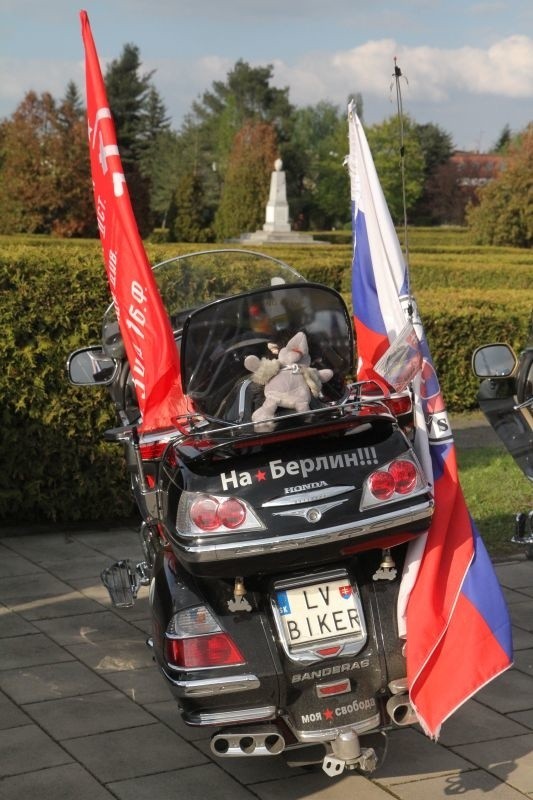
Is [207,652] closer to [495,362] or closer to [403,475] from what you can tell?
[403,475]

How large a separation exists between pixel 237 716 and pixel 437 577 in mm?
874

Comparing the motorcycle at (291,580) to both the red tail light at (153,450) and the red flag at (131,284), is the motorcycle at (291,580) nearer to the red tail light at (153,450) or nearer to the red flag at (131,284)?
the red tail light at (153,450)

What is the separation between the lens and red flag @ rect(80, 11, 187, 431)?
4.70 m

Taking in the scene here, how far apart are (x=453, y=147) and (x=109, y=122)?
349 ft

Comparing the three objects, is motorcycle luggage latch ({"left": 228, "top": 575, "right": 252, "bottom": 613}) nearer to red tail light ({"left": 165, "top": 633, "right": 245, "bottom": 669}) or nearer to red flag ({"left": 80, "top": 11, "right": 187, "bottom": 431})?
red tail light ({"left": 165, "top": 633, "right": 245, "bottom": 669})

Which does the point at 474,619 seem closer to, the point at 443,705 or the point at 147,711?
the point at 443,705

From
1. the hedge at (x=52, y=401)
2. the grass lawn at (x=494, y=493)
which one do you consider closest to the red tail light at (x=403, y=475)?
the grass lawn at (x=494, y=493)

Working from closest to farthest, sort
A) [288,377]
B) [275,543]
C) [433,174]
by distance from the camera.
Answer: [275,543] < [288,377] < [433,174]

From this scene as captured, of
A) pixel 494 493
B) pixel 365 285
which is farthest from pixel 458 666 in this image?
pixel 494 493

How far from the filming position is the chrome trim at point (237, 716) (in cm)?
397

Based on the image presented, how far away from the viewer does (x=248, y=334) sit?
15.8ft

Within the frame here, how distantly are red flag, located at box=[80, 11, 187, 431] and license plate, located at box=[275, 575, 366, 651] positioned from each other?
87 cm

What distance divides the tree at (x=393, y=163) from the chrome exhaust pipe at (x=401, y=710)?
7789 cm

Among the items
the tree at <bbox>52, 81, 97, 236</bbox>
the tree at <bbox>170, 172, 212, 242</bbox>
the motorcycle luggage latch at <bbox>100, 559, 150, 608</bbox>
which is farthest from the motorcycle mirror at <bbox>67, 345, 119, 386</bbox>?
the tree at <bbox>170, 172, 212, 242</bbox>
